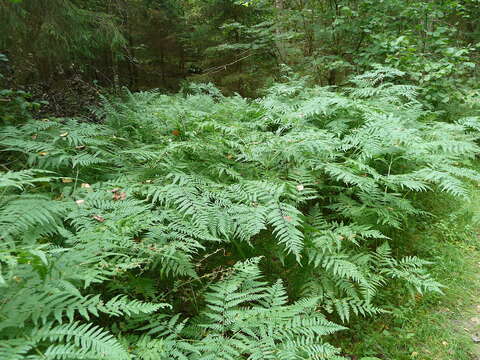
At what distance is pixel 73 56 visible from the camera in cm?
703

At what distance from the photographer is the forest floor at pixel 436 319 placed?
8.50 feet

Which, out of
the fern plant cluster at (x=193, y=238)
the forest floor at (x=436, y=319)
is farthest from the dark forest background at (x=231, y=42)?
the forest floor at (x=436, y=319)

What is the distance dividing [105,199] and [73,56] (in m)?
5.98

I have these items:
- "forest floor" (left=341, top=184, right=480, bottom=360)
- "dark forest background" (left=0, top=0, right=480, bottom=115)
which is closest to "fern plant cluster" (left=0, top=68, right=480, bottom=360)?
"forest floor" (left=341, top=184, right=480, bottom=360)

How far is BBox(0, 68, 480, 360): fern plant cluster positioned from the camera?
5.52 ft

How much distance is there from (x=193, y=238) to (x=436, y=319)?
2.36 m

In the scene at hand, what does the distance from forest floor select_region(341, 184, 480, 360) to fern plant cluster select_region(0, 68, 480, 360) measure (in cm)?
20

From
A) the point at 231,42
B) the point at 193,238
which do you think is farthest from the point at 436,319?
the point at 231,42

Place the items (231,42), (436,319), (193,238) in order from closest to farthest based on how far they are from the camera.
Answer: (193,238) < (436,319) < (231,42)

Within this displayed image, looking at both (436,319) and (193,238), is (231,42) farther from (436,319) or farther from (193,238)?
(436,319)

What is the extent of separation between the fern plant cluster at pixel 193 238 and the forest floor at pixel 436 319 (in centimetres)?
20

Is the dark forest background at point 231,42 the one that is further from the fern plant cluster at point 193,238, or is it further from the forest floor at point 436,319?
the forest floor at point 436,319

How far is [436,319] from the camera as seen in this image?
288cm

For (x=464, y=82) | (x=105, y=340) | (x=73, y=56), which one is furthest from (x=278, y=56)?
(x=105, y=340)
